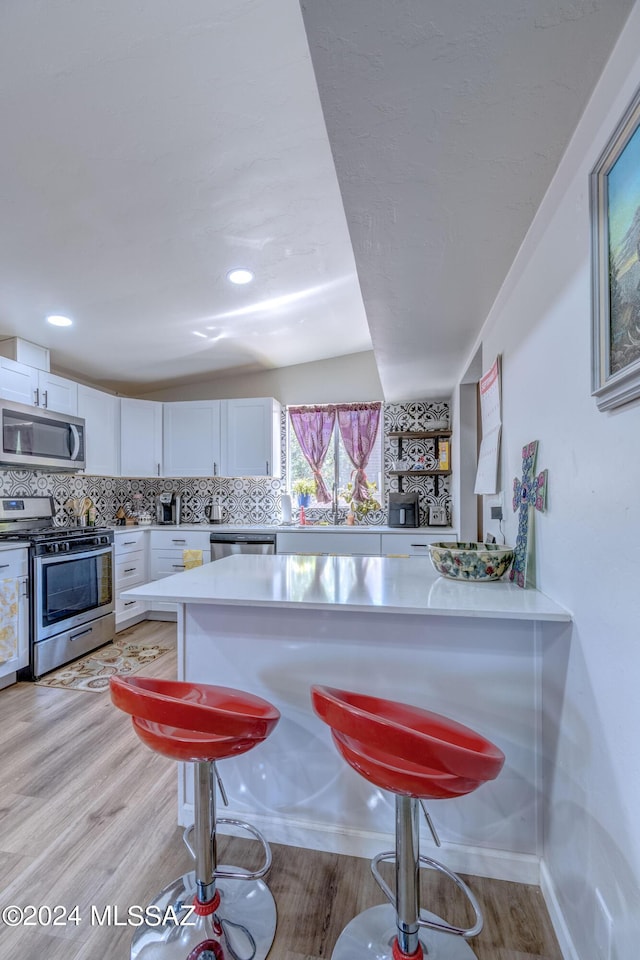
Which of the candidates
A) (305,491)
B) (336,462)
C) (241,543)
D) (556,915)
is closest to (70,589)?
(241,543)

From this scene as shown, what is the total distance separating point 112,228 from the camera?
206cm

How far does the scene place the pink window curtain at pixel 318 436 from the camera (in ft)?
14.8

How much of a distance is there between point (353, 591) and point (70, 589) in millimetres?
2593

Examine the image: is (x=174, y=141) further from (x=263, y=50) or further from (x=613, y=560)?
(x=613, y=560)

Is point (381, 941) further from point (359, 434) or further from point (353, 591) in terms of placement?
point (359, 434)

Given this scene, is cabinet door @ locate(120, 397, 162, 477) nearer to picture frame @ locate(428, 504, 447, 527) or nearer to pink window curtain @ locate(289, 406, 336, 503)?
pink window curtain @ locate(289, 406, 336, 503)

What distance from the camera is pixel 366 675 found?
1419 millimetres

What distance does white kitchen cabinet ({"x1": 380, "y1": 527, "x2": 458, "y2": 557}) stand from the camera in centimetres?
358

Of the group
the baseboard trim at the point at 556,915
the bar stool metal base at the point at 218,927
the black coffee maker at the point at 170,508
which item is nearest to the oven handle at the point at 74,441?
the black coffee maker at the point at 170,508

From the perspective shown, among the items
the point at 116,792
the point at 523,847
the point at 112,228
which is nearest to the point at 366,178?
the point at 112,228

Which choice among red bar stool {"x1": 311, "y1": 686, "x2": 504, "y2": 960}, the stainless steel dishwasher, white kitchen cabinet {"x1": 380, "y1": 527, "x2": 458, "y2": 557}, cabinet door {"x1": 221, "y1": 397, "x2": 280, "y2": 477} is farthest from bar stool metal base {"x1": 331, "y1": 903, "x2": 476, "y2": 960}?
cabinet door {"x1": 221, "y1": 397, "x2": 280, "y2": 477}

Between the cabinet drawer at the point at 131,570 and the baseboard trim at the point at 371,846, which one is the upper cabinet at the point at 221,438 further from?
the baseboard trim at the point at 371,846

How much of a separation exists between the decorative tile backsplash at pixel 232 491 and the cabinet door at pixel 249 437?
295 mm

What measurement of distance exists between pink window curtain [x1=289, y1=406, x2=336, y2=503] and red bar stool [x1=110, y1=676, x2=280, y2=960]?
3.28 metres
